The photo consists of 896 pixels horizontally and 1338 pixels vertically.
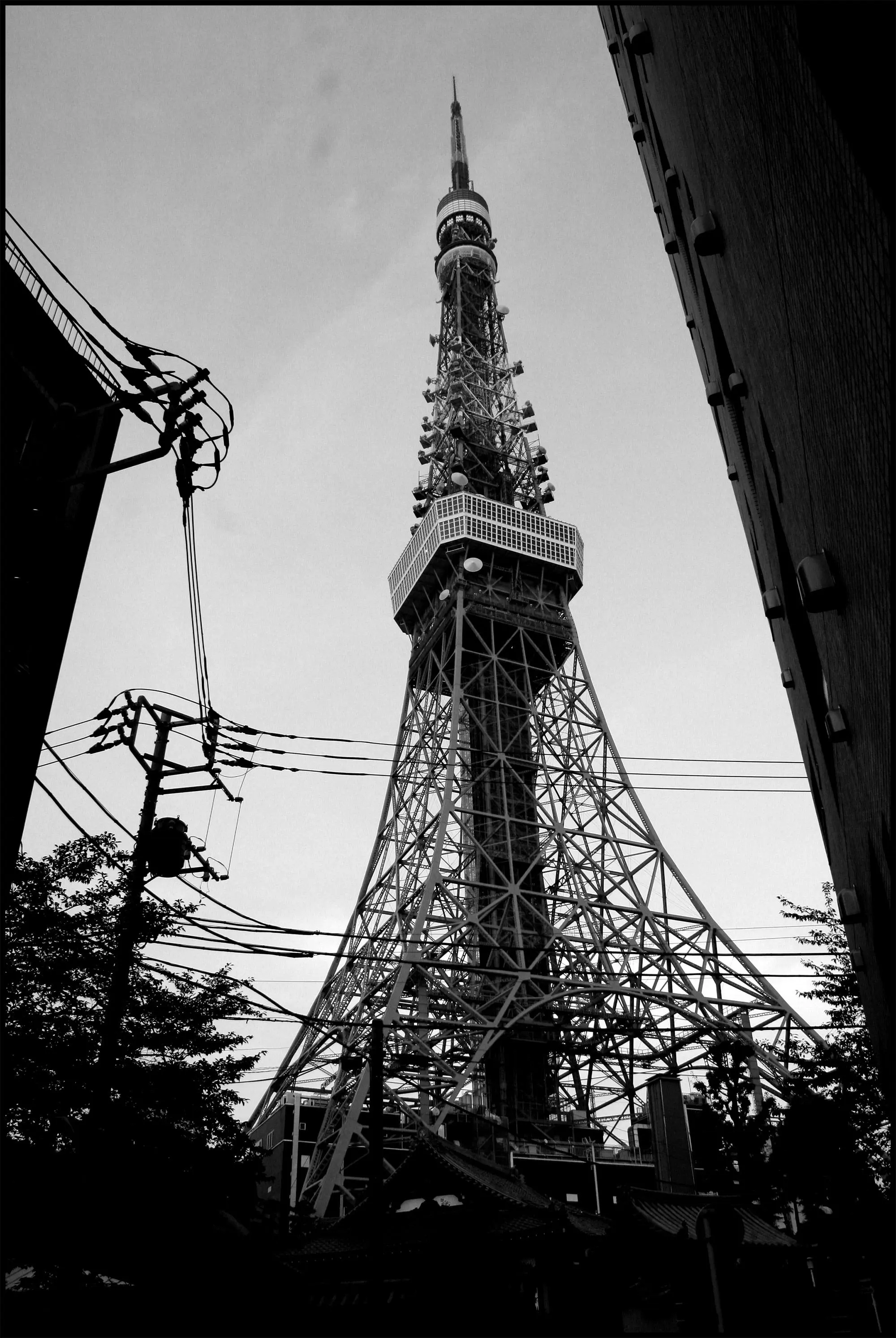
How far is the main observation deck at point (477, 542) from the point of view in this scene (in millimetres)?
53312

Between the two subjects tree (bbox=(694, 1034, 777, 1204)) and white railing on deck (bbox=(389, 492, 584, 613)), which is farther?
white railing on deck (bbox=(389, 492, 584, 613))

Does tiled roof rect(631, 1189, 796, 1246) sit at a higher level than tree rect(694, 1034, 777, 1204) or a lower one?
lower

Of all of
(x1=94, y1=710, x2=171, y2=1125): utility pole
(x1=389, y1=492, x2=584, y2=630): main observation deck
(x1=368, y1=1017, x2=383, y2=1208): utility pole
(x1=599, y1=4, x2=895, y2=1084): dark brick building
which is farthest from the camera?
(x1=389, y1=492, x2=584, y2=630): main observation deck

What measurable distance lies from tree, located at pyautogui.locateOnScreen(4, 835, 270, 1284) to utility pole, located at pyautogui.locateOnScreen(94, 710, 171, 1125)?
0.49 meters

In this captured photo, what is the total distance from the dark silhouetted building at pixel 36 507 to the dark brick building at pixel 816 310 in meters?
9.01

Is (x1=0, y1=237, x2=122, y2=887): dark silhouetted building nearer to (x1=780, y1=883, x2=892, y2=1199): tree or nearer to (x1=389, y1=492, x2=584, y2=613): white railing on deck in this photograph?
(x1=780, y1=883, x2=892, y2=1199): tree

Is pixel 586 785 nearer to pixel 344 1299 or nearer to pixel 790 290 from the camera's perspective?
pixel 344 1299

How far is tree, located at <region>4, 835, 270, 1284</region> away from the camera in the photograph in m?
13.3

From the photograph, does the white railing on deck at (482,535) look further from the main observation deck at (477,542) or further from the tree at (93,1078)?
the tree at (93,1078)

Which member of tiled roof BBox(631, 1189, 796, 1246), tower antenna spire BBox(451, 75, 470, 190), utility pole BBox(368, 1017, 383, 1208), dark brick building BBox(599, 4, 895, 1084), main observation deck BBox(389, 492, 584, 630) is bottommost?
tiled roof BBox(631, 1189, 796, 1246)

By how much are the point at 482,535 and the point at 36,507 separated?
3800cm

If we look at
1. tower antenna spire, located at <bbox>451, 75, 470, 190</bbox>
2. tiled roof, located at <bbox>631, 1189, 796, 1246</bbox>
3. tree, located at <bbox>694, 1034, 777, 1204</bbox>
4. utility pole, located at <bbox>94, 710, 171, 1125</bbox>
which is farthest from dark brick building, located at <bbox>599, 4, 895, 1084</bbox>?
A: tower antenna spire, located at <bbox>451, 75, 470, 190</bbox>

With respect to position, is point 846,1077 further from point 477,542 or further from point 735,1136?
point 477,542

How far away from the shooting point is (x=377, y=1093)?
15.0m
